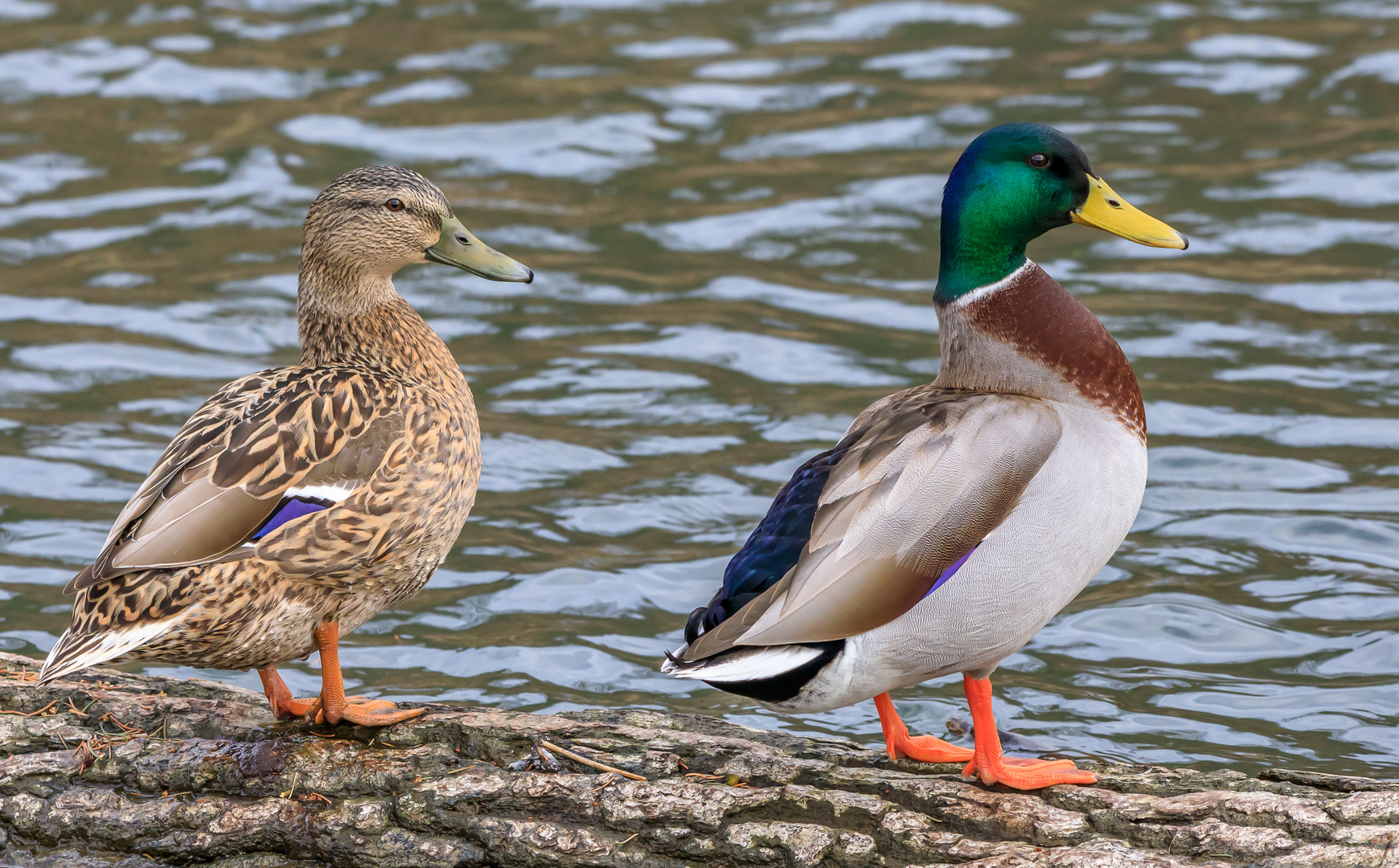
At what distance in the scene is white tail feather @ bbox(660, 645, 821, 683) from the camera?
3770mm

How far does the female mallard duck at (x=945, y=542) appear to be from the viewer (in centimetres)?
381

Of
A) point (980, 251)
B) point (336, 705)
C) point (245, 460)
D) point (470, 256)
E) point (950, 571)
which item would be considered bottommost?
point (336, 705)

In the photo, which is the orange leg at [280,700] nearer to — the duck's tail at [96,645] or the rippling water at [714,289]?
the duck's tail at [96,645]

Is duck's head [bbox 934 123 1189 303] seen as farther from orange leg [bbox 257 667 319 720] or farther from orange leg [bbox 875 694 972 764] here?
orange leg [bbox 257 667 319 720]

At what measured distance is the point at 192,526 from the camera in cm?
384

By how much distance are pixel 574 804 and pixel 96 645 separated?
3.70 feet

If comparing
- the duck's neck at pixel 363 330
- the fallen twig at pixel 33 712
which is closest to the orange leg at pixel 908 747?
the duck's neck at pixel 363 330

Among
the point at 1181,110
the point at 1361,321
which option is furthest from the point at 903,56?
the point at 1361,321

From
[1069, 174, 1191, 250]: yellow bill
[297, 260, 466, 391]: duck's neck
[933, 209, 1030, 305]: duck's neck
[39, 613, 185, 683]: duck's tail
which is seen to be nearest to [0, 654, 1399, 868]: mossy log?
[39, 613, 185, 683]: duck's tail

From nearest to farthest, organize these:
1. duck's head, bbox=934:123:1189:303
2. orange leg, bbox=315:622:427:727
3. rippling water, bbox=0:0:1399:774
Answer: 1. orange leg, bbox=315:622:427:727
2. duck's head, bbox=934:123:1189:303
3. rippling water, bbox=0:0:1399:774

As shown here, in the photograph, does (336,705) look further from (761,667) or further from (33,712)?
(761,667)

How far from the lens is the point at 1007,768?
→ 3850 millimetres

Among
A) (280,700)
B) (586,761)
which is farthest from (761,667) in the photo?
(280,700)

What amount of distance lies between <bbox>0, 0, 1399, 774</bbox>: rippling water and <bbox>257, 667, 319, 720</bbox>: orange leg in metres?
1.26
